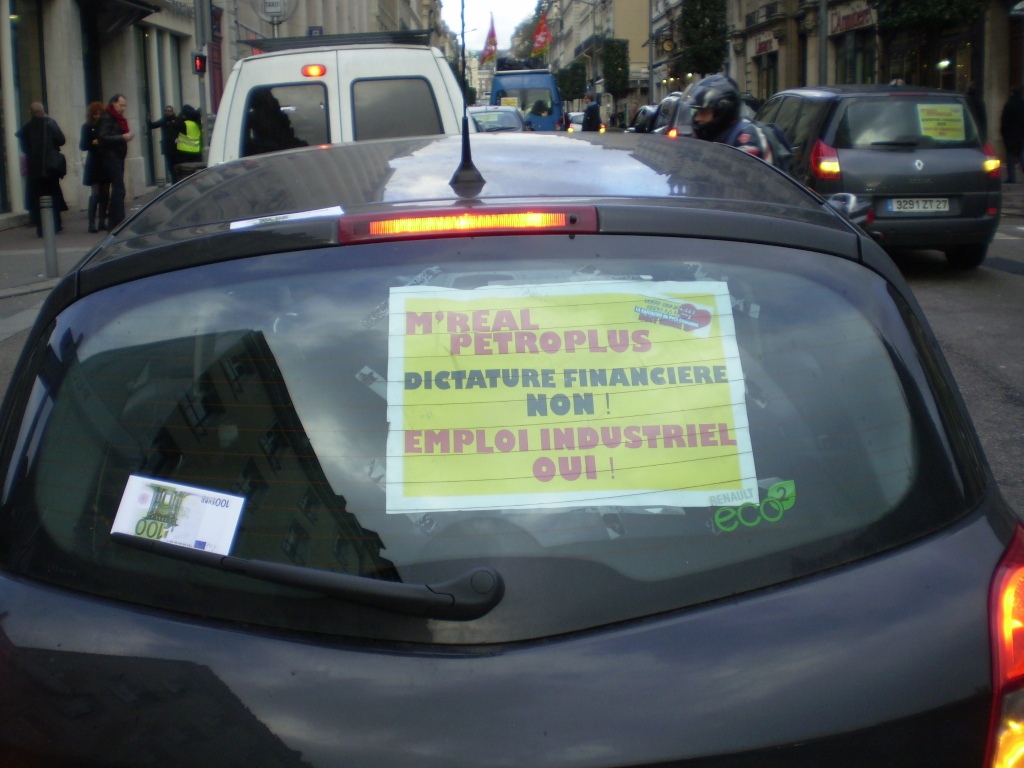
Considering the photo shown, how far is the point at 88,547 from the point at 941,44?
2965 centimetres

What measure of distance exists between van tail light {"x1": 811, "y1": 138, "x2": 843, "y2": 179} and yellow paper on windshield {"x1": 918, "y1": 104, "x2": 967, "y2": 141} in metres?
1.00

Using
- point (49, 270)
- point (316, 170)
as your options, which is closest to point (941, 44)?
point (49, 270)

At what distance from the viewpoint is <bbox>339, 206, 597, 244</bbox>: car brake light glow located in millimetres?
1822

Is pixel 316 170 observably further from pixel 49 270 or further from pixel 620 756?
pixel 49 270

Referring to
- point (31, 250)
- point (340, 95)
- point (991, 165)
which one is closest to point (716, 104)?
point (340, 95)

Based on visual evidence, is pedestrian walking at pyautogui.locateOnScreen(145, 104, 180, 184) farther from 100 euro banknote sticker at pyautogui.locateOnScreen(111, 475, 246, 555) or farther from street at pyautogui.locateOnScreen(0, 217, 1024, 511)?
100 euro banknote sticker at pyautogui.locateOnScreen(111, 475, 246, 555)

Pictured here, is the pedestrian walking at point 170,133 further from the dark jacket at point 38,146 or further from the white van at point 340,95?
the white van at point 340,95

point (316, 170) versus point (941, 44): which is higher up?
point (941, 44)

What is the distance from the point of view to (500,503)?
5.44 feet

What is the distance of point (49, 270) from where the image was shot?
39.6ft

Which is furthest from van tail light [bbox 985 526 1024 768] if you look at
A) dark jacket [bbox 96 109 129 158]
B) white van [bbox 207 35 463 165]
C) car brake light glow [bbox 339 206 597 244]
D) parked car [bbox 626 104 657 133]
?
parked car [bbox 626 104 657 133]

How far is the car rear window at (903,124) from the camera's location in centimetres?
1107

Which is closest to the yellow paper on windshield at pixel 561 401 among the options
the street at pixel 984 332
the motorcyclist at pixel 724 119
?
the street at pixel 984 332

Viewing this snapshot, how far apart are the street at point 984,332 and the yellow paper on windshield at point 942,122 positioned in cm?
141
